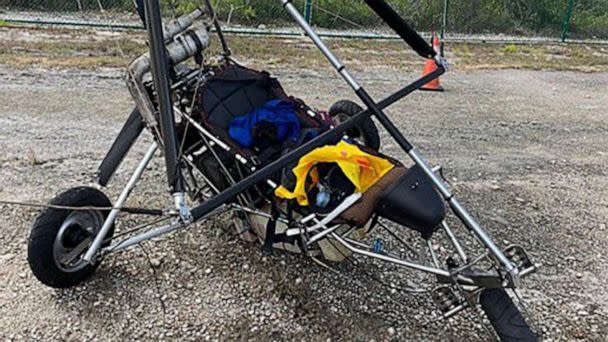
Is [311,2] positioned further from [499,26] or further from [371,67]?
[499,26]

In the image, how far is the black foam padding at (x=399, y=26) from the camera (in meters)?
2.69

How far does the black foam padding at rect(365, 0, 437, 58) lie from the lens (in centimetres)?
269

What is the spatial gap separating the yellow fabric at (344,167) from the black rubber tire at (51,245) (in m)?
1.02

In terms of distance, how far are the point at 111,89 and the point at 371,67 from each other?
372 centimetres

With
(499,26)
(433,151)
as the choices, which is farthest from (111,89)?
(499,26)

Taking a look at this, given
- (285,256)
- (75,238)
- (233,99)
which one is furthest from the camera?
(285,256)

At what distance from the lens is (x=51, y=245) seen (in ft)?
9.48

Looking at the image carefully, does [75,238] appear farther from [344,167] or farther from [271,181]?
[344,167]

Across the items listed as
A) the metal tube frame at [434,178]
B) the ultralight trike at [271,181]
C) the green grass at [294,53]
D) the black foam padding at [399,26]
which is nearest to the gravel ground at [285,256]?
the ultralight trike at [271,181]

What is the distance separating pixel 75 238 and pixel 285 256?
1.10 m

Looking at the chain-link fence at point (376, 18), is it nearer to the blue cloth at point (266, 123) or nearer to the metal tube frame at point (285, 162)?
the blue cloth at point (266, 123)

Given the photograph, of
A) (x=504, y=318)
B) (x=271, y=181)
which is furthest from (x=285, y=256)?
(x=504, y=318)

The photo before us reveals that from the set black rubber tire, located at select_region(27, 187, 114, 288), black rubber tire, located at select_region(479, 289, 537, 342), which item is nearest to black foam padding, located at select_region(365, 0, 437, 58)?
black rubber tire, located at select_region(479, 289, 537, 342)

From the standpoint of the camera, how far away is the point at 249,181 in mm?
2539
